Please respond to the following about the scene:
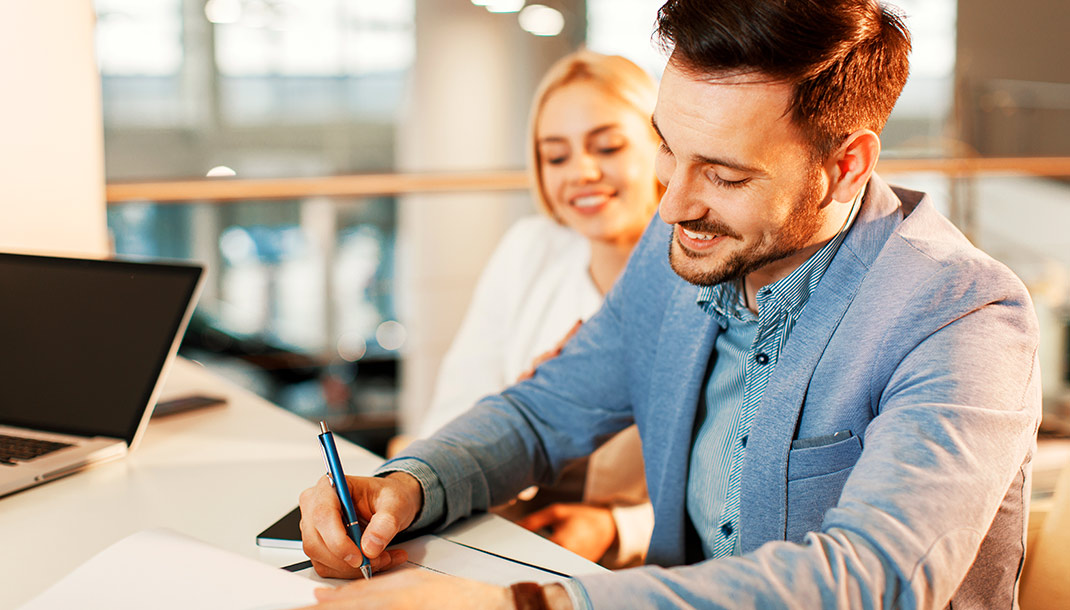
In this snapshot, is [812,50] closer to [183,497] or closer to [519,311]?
[183,497]

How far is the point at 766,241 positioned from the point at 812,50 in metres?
0.19

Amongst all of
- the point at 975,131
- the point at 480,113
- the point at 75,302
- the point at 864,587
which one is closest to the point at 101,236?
the point at 75,302

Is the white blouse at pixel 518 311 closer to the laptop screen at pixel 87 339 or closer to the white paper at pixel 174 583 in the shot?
the laptop screen at pixel 87 339

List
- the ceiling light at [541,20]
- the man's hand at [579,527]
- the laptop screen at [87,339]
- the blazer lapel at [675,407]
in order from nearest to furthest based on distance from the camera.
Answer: the blazer lapel at [675,407] → the laptop screen at [87,339] → the man's hand at [579,527] → the ceiling light at [541,20]

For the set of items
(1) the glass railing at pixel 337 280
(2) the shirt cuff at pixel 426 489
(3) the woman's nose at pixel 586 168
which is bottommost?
(1) the glass railing at pixel 337 280

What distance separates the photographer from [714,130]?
0.85 meters

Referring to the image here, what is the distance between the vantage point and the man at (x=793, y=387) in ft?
2.12

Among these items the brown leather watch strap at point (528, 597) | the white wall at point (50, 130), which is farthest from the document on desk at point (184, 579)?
the white wall at point (50, 130)

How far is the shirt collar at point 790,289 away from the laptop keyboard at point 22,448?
82 centimetres

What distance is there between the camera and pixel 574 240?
69.8 inches

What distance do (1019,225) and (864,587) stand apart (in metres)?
4.20

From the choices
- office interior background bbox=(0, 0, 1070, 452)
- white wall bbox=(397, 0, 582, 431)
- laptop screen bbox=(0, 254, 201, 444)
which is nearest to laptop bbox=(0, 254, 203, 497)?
laptop screen bbox=(0, 254, 201, 444)

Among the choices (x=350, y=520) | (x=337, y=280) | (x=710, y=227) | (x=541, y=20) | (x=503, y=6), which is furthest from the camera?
(x=337, y=280)

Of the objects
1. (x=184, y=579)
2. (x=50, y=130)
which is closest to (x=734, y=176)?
(x=184, y=579)
